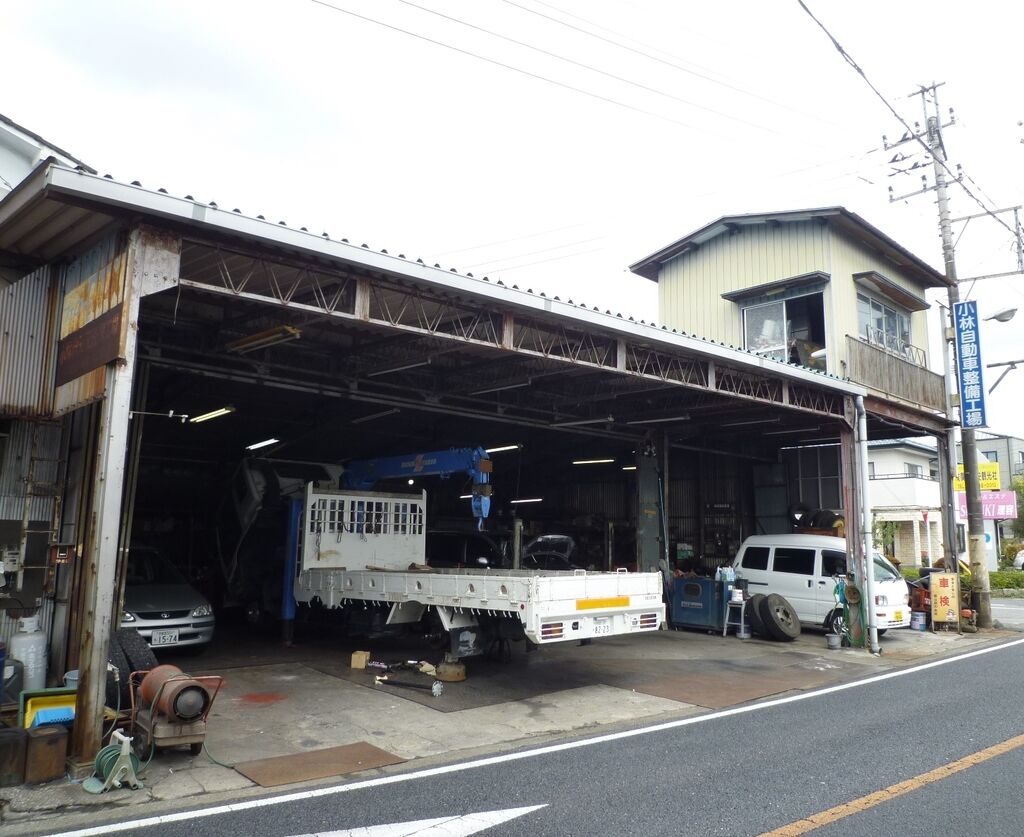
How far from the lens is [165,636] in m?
10.1

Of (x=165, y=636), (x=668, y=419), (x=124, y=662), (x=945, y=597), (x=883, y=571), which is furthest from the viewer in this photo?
(x=945, y=597)

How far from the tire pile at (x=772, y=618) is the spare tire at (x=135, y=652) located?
1005 cm

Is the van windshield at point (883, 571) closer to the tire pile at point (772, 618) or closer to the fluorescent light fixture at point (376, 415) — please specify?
the tire pile at point (772, 618)

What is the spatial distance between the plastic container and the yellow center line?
254 inches

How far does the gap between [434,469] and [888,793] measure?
7784 millimetres

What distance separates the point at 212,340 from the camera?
10.2 metres

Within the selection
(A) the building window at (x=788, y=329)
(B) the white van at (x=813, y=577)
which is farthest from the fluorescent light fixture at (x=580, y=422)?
(A) the building window at (x=788, y=329)

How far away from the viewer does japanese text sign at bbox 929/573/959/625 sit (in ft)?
50.7

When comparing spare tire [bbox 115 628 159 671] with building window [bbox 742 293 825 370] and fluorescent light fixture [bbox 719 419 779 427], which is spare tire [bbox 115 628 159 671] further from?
building window [bbox 742 293 825 370]

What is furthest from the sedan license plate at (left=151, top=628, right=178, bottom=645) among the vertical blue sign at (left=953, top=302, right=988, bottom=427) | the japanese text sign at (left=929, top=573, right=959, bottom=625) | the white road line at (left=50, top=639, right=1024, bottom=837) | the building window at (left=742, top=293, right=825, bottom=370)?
the vertical blue sign at (left=953, top=302, right=988, bottom=427)

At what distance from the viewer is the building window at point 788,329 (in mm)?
17484

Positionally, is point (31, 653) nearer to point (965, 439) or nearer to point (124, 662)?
point (124, 662)

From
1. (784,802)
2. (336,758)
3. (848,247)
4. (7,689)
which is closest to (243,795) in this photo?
(336,758)

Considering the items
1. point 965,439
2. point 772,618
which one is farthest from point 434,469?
point 965,439
